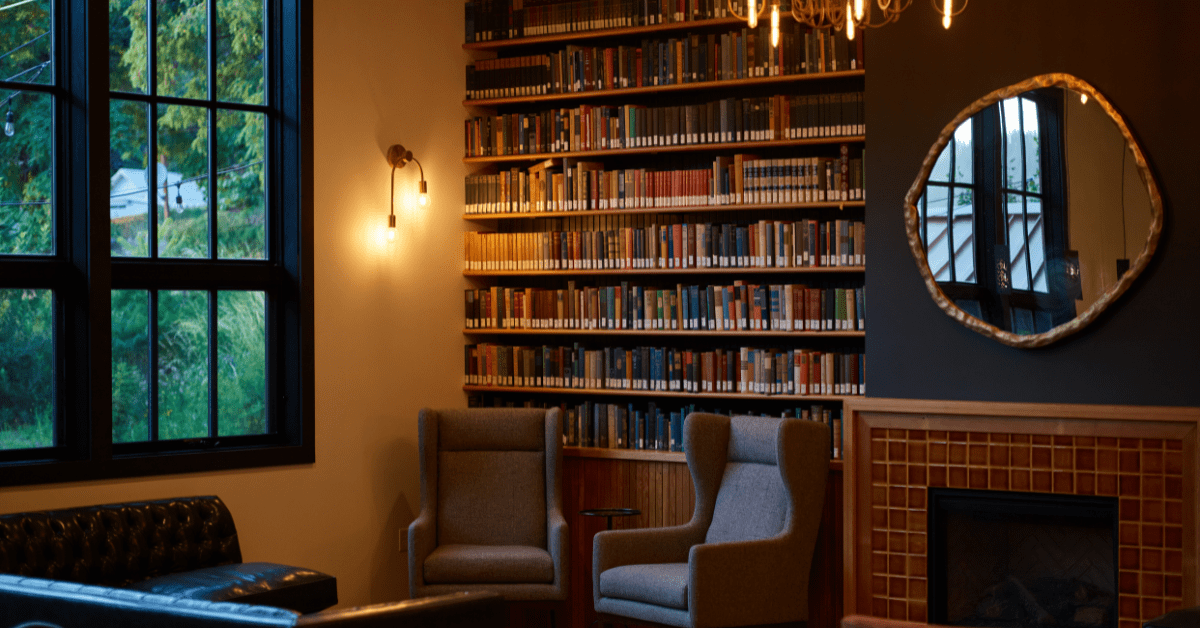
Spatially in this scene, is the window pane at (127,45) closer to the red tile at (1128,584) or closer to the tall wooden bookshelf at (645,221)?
the tall wooden bookshelf at (645,221)

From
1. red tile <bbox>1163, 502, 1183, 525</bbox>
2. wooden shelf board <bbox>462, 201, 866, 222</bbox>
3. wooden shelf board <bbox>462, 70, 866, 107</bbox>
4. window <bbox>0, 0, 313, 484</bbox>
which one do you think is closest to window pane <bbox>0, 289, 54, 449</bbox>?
window <bbox>0, 0, 313, 484</bbox>

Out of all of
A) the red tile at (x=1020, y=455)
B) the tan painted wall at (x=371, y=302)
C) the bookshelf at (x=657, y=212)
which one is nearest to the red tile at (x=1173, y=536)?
the red tile at (x=1020, y=455)

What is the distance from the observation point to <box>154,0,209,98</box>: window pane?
4930 millimetres

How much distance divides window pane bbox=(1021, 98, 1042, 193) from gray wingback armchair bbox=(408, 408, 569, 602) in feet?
7.95

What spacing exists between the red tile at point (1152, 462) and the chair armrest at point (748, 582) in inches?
55.8

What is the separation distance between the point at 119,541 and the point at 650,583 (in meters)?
2.14

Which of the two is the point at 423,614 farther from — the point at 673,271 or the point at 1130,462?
the point at 673,271

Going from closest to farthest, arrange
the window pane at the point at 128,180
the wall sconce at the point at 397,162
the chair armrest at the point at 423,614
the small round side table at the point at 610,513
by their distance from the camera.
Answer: the chair armrest at the point at 423,614, the window pane at the point at 128,180, the small round side table at the point at 610,513, the wall sconce at the point at 397,162

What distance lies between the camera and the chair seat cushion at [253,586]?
408 cm

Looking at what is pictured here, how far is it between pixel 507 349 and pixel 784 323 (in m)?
1.57

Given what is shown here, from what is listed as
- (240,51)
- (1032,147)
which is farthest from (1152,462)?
(240,51)

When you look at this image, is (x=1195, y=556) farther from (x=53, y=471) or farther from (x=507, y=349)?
(x=53, y=471)

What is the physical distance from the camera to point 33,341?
4.53 metres

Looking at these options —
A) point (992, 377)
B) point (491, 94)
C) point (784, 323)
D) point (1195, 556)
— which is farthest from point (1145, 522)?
point (491, 94)
